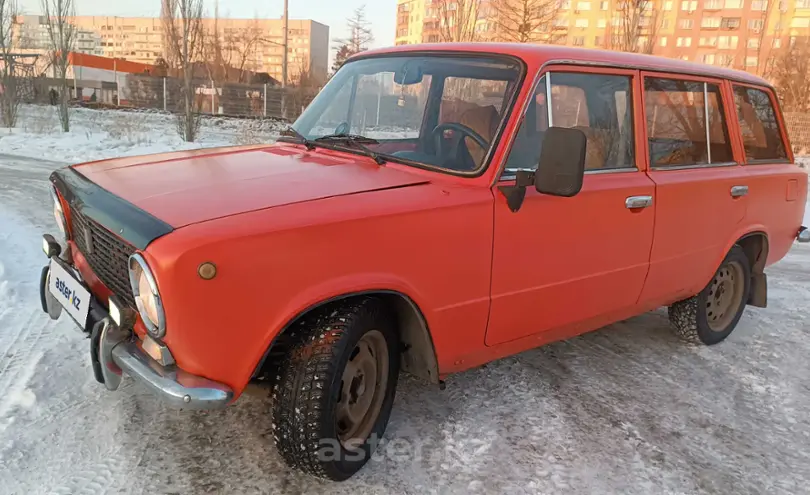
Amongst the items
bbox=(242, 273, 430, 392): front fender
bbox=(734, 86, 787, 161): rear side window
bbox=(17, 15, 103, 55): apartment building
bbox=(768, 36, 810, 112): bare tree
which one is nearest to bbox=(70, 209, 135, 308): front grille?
bbox=(242, 273, 430, 392): front fender

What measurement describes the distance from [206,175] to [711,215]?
315 centimetres

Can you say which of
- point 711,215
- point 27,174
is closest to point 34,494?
point 711,215

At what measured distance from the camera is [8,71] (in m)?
18.6

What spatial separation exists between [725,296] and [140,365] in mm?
4200

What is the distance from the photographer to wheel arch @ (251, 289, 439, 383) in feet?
8.42

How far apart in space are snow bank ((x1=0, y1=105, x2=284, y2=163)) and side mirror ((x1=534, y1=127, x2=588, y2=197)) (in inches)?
496

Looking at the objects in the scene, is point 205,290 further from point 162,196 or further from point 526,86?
point 526,86

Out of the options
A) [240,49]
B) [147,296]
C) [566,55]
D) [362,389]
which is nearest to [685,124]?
[566,55]

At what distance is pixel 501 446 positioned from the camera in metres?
3.00

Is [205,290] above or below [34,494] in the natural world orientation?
above

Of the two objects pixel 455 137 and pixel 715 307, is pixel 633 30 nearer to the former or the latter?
pixel 715 307

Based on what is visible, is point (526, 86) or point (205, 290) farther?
point (526, 86)

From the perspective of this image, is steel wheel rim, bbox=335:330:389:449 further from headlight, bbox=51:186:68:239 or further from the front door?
headlight, bbox=51:186:68:239

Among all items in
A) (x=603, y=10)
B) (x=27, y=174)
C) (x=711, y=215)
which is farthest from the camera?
(x=603, y=10)
